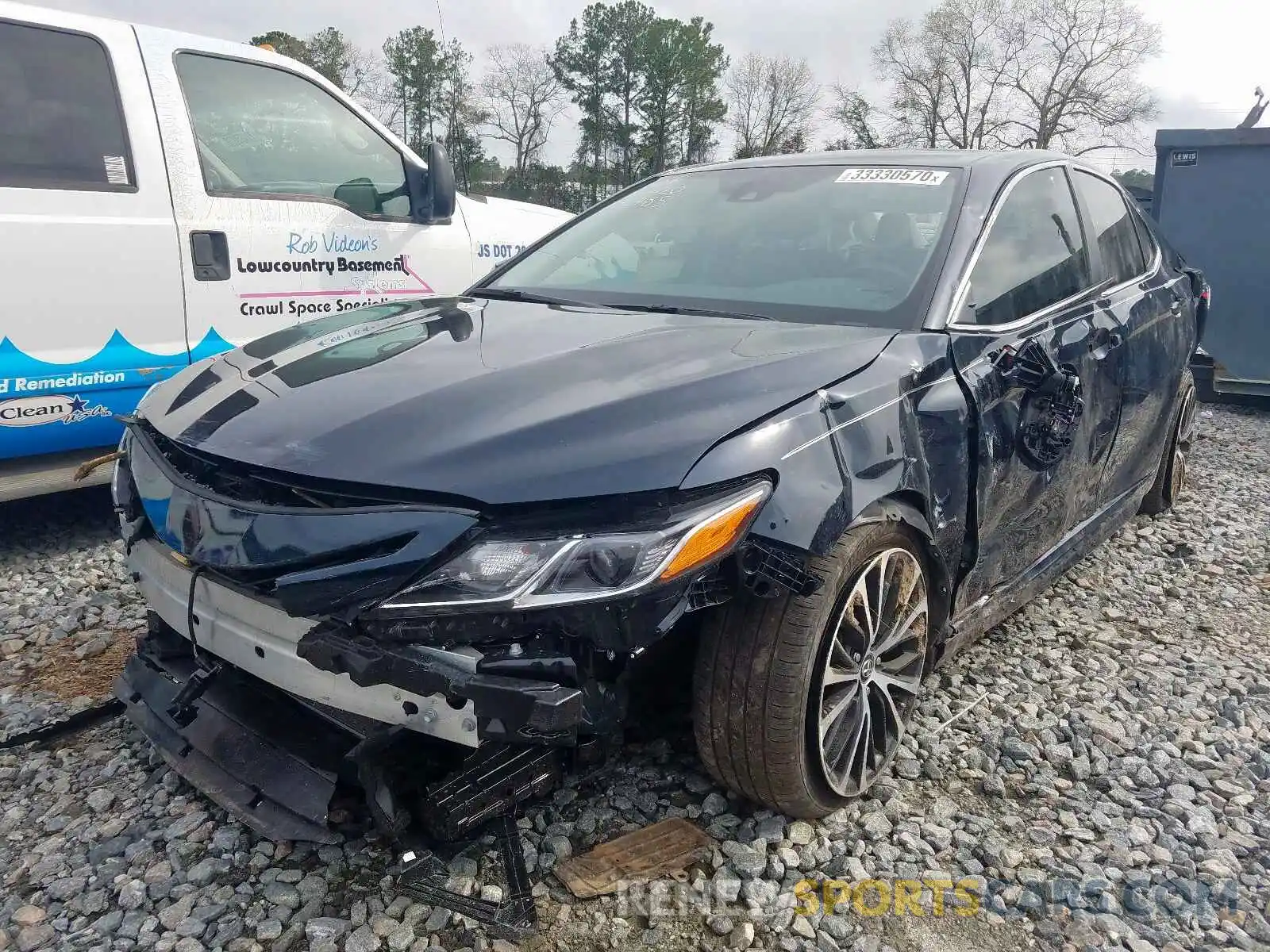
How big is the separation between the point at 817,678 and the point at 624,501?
2.26 ft

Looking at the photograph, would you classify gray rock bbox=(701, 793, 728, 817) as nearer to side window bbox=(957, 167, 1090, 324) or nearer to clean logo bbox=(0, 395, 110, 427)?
side window bbox=(957, 167, 1090, 324)

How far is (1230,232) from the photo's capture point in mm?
8234

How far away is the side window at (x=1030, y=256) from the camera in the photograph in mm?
2707

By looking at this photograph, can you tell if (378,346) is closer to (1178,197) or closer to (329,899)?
(329,899)

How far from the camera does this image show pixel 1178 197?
8.46 meters

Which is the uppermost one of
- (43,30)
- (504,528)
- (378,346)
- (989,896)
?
(43,30)

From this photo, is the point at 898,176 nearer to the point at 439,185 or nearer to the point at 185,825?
the point at 439,185

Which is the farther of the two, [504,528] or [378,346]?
[378,346]

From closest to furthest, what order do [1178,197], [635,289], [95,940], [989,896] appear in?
[95,940]
[989,896]
[635,289]
[1178,197]

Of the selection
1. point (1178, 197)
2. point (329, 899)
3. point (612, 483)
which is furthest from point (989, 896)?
point (1178, 197)

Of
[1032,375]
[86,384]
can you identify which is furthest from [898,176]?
[86,384]

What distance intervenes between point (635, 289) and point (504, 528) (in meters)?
1.35

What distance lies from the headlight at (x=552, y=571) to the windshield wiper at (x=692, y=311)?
102 centimetres

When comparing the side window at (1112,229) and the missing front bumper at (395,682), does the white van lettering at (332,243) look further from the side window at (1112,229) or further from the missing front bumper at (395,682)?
the side window at (1112,229)
